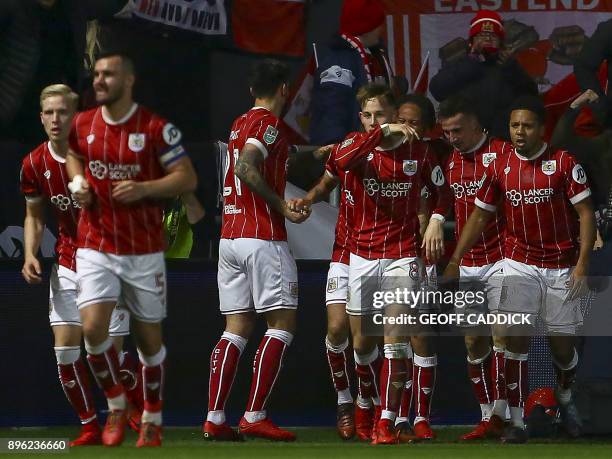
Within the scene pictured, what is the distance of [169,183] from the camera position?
888 centimetres

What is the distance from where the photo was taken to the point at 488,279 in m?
11.0

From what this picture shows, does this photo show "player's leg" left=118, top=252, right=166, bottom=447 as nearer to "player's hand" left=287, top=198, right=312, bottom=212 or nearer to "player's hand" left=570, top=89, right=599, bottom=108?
"player's hand" left=287, top=198, right=312, bottom=212

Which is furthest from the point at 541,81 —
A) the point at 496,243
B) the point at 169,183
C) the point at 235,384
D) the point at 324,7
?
the point at 169,183

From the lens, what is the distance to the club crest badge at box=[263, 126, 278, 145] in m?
10.2

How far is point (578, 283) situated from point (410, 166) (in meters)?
1.22

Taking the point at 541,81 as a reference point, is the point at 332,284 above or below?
below

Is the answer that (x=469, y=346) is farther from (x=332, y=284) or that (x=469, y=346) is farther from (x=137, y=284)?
(x=137, y=284)

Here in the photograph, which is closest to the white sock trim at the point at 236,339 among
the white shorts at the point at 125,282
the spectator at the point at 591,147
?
the white shorts at the point at 125,282

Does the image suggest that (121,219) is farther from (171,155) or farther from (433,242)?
(433,242)

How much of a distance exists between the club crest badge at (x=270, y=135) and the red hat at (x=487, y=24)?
2.29 m

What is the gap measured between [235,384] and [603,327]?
8.03 feet

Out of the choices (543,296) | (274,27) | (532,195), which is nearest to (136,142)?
(532,195)

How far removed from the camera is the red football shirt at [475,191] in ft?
36.0

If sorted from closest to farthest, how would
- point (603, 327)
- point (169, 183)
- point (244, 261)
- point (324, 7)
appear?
1. point (169, 183)
2. point (244, 261)
3. point (603, 327)
4. point (324, 7)
